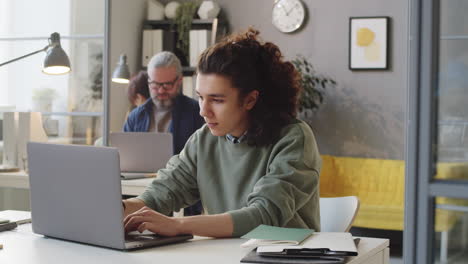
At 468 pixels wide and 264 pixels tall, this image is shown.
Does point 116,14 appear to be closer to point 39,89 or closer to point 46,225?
point 39,89

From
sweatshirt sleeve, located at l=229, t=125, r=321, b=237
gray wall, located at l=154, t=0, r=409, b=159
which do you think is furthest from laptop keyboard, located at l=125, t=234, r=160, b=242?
gray wall, located at l=154, t=0, r=409, b=159

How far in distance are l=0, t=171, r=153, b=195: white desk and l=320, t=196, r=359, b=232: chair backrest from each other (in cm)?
126

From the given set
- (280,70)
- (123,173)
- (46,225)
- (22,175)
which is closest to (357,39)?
(123,173)

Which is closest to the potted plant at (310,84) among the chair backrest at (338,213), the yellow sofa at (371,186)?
the yellow sofa at (371,186)

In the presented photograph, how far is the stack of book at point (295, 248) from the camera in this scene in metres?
1.40

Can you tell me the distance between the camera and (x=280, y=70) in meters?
2.00

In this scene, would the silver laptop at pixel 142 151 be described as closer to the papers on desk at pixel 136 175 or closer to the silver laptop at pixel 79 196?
the papers on desk at pixel 136 175

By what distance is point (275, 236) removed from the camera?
1.49m

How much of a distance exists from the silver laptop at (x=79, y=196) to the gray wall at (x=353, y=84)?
4272mm

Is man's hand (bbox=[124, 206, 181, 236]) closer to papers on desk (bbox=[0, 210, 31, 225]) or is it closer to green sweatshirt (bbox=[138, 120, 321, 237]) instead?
green sweatshirt (bbox=[138, 120, 321, 237])

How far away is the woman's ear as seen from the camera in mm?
1950

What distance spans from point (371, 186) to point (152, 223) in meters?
4.17

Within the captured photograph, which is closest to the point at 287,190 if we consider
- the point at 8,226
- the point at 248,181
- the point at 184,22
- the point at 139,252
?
the point at 248,181

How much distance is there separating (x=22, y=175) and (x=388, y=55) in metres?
3.37
